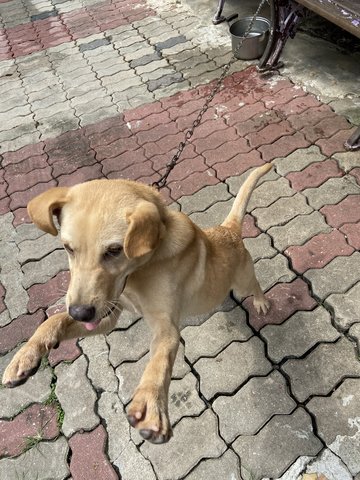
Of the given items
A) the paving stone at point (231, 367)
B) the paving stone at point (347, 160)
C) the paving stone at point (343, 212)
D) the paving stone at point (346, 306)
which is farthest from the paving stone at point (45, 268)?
the paving stone at point (347, 160)

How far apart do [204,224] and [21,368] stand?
2.47m

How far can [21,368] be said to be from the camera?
86.4 inches

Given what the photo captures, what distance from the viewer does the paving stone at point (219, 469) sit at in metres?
2.66

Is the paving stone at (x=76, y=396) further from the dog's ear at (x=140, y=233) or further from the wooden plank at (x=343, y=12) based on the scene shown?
the wooden plank at (x=343, y=12)

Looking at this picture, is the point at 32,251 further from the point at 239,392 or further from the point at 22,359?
the point at 239,392

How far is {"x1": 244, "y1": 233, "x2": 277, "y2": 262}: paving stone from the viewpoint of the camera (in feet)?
12.7

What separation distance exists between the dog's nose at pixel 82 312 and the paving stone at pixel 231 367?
138 centimetres

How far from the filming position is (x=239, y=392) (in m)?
3.01

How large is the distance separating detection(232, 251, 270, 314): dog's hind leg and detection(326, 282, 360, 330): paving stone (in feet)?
1.74

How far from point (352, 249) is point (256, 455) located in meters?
1.98

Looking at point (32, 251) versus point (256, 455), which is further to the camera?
point (32, 251)

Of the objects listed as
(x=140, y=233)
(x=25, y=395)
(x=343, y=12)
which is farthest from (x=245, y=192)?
(x=343, y=12)

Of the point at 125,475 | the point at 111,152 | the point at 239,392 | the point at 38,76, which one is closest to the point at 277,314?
Answer: the point at 239,392

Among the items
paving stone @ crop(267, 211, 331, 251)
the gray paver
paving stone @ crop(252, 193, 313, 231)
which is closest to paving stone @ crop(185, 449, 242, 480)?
the gray paver
